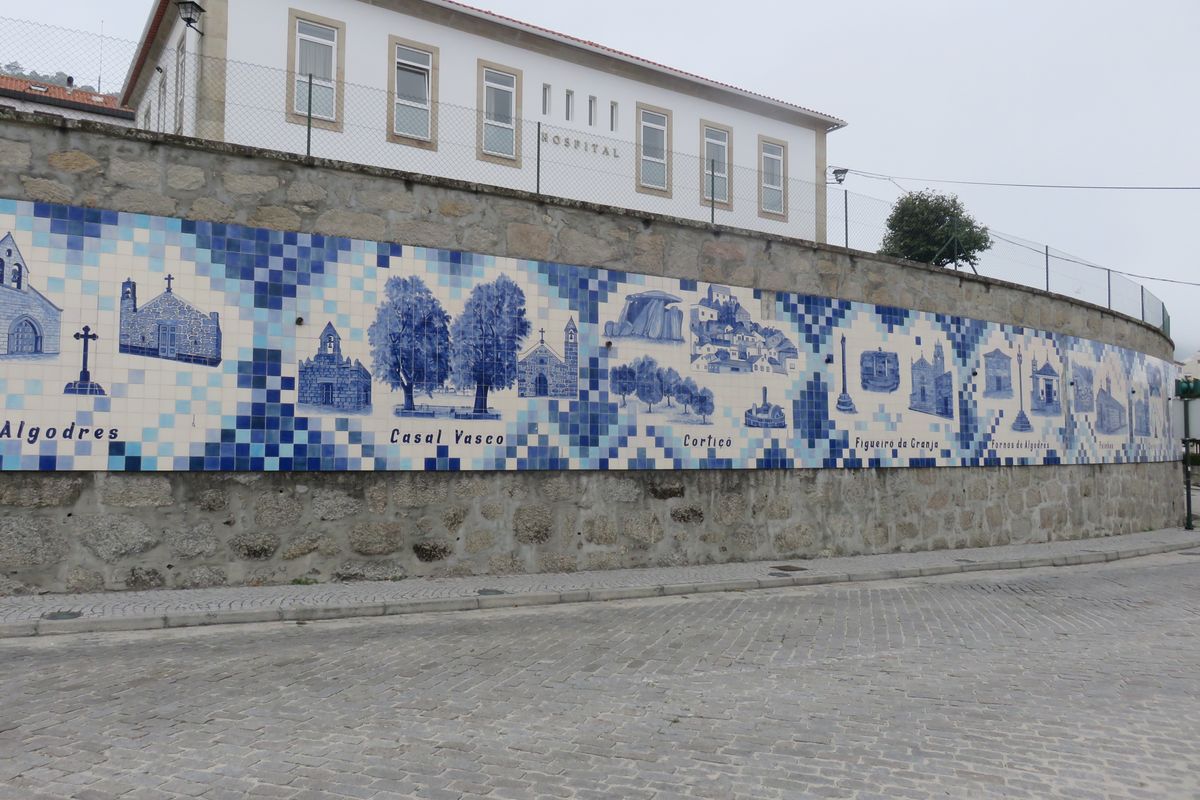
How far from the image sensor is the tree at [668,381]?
12.8 meters

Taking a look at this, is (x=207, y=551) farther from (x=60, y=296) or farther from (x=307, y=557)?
(x=60, y=296)

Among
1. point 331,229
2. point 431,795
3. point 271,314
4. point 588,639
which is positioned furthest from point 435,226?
point 431,795

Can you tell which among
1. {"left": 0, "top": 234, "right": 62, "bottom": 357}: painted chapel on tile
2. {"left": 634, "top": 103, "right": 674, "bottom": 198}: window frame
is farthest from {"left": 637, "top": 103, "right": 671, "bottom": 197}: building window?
{"left": 0, "top": 234, "right": 62, "bottom": 357}: painted chapel on tile

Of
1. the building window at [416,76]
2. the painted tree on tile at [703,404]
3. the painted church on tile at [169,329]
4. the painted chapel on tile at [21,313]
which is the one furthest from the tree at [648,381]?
the building window at [416,76]

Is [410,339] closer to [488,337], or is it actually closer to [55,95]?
[488,337]

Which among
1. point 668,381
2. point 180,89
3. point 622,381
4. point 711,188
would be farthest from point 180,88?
point 668,381

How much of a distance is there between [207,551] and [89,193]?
4.08 meters

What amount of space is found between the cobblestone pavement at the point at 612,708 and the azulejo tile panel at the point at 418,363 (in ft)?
8.81

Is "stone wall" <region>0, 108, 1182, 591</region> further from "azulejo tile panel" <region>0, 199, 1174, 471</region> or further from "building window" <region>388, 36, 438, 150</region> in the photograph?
"building window" <region>388, 36, 438, 150</region>

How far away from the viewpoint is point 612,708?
562 centimetres

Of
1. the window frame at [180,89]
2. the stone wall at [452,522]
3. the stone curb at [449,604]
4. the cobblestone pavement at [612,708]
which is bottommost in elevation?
the cobblestone pavement at [612,708]

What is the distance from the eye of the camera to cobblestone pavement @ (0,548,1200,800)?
14.4ft

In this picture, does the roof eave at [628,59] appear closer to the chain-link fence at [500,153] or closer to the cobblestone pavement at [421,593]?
the chain-link fence at [500,153]

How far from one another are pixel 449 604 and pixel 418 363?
313cm
